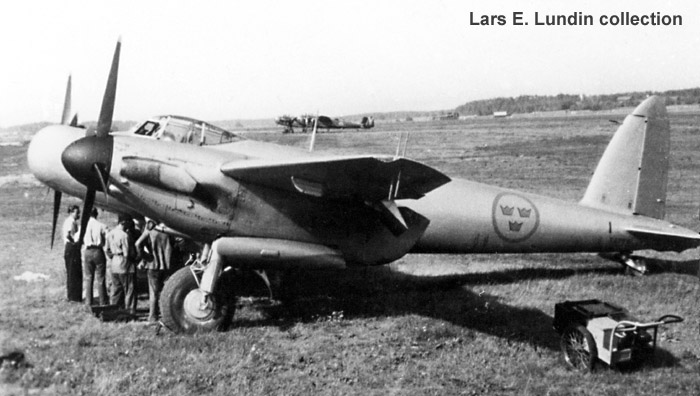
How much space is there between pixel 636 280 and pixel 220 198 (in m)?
6.81

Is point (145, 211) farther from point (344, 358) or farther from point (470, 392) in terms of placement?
point (470, 392)

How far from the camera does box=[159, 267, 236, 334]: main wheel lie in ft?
21.9

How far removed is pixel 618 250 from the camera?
9.41 metres

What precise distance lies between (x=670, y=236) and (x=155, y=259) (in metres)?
7.87

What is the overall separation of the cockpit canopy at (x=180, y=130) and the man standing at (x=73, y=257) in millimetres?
1828

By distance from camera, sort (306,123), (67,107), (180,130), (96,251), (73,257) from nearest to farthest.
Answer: (180,130) → (96,251) → (73,257) → (67,107) → (306,123)

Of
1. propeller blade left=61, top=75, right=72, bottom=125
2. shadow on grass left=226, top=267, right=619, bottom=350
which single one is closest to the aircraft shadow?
shadow on grass left=226, top=267, right=619, bottom=350

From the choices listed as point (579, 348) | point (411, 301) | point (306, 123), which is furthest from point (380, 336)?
point (306, 123)

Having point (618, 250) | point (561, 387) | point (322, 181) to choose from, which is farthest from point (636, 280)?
point (322, 181)

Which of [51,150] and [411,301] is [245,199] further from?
[411,301]

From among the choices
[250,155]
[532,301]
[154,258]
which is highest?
[250,155]

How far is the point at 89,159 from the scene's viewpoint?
6.38 meters

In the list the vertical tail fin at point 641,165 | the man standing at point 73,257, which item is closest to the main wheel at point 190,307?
the man standing at point 73,257

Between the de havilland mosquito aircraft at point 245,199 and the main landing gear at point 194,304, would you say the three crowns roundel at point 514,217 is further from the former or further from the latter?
the main landing gear at point 194,304
